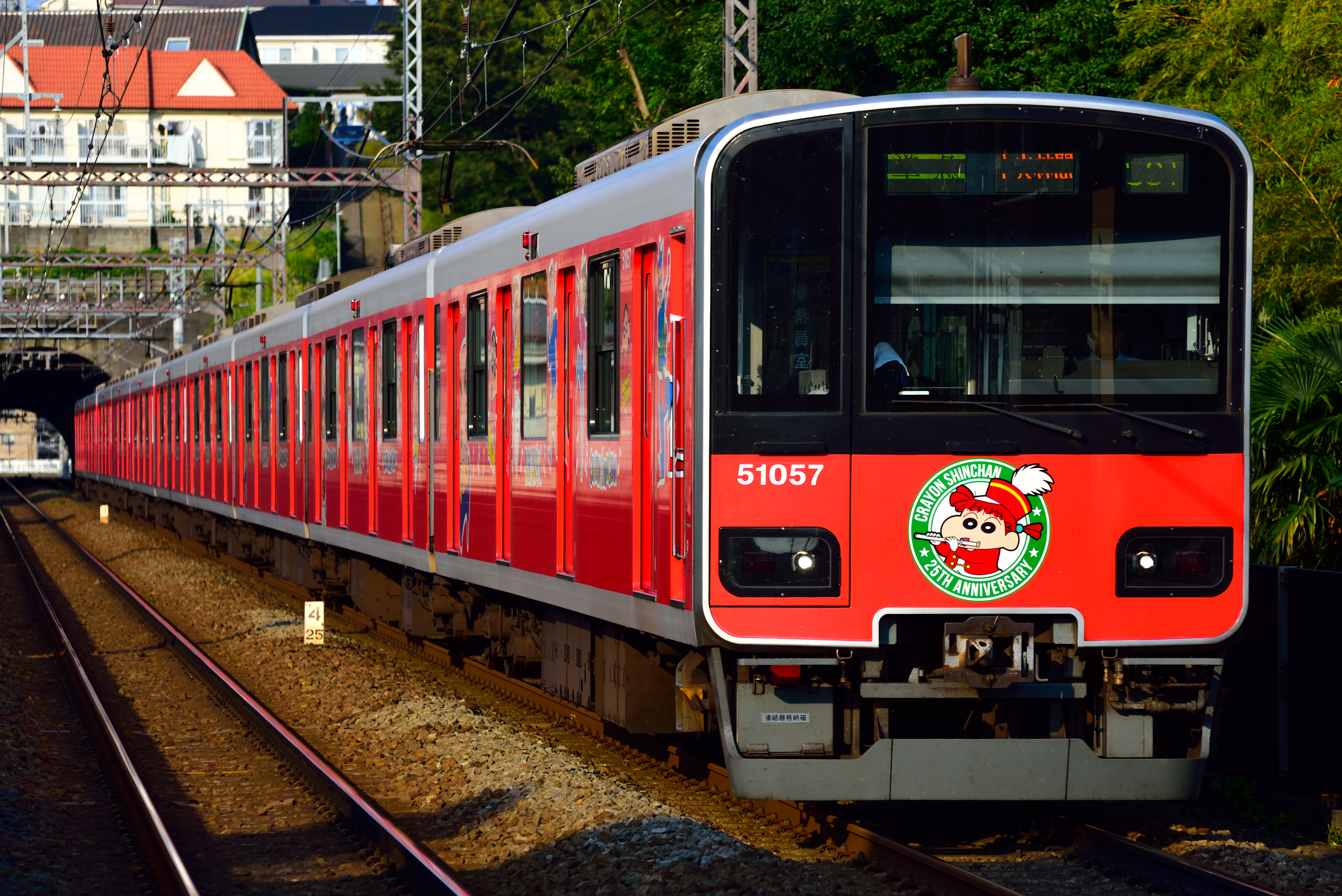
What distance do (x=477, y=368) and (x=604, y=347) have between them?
2.55m

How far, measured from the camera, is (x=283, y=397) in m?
18.5

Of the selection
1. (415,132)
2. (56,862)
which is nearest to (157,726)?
(56,862)

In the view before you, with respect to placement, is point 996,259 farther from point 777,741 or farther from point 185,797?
point 185,797

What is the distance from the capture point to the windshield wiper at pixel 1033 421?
682cm

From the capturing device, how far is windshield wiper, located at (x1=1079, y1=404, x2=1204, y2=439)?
6.90 metres

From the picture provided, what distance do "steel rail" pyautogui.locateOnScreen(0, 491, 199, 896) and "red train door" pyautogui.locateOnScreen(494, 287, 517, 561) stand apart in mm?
2469

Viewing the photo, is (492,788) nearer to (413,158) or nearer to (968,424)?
(968,424)

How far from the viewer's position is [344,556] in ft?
55.5

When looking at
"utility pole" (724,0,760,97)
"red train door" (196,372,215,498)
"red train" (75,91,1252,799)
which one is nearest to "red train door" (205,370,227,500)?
"red train door" (196,372,215,498)

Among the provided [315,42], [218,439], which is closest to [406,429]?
[218,439]

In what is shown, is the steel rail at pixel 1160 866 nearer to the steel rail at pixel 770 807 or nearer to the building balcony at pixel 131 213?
the steel rail at pixel 770 807

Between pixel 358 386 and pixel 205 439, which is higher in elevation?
pixel 358 386


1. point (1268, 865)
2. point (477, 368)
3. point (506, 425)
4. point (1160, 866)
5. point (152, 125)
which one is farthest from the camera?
point (152, 125)

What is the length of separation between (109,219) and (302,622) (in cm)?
6645
